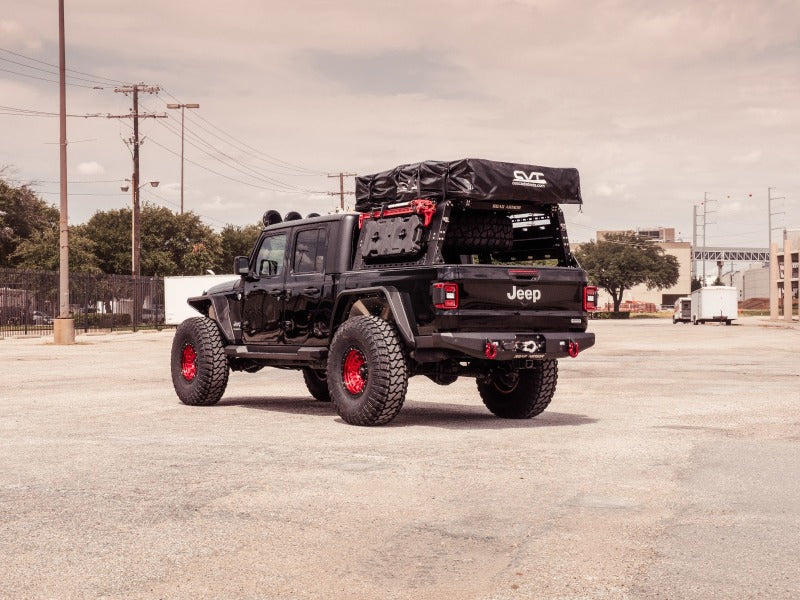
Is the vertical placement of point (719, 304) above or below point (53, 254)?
below

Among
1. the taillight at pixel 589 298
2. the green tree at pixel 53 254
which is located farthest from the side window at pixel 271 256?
the green tree at pixel 53 254

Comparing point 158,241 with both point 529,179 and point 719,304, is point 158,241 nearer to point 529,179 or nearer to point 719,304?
point 719,304

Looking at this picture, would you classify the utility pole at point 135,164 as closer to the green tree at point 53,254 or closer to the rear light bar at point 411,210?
the green tree at point 53,254

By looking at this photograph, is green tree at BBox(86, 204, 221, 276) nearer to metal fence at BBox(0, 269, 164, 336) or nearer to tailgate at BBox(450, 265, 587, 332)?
Result: metal fence at BBox(0, 269, 164, 336)

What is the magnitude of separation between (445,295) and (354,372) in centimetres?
152

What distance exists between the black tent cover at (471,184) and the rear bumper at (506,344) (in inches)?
58.7

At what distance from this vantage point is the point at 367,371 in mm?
11398

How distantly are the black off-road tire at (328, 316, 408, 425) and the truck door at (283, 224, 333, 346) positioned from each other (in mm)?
837

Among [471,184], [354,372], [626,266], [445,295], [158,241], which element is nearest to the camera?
[445,295]

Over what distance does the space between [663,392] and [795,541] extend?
1062cm

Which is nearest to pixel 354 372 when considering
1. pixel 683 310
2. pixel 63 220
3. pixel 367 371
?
pixel 367 371

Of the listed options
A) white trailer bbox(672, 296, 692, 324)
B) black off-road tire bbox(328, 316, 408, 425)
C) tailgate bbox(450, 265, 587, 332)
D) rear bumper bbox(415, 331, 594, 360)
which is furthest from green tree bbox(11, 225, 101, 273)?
rear bumper bbox(415, 331, 594, 360)

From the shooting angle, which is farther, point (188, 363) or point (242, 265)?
point (188, 363)

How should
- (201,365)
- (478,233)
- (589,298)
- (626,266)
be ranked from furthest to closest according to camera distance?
(626,266) → (201,365) → (478,233) → (589,298)
